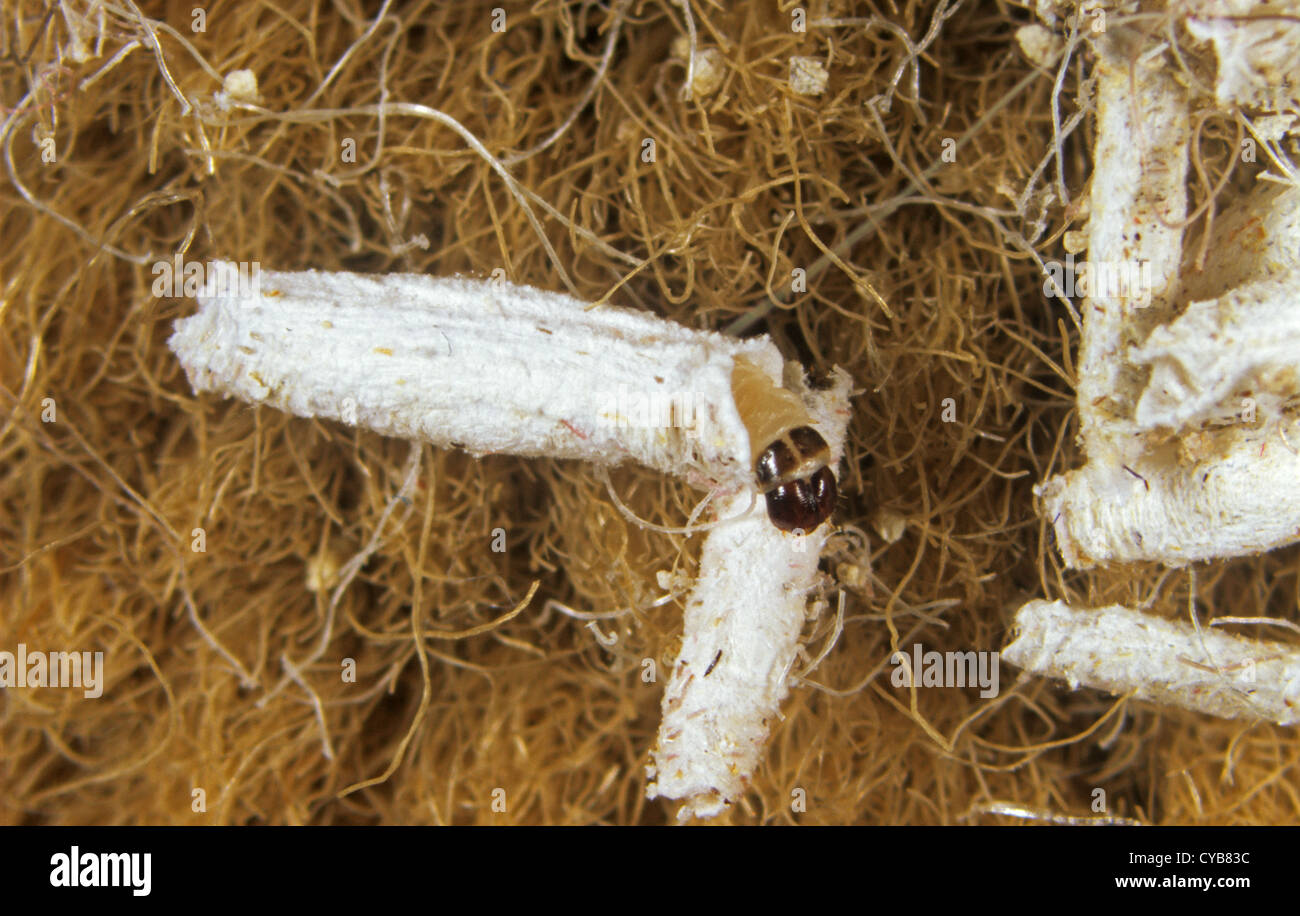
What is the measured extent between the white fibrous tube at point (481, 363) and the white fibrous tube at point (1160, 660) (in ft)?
1.55

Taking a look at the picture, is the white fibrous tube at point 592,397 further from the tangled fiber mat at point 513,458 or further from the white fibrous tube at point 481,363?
the tangled fiber mat at point 513,458

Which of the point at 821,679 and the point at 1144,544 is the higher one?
the point at 1144,544

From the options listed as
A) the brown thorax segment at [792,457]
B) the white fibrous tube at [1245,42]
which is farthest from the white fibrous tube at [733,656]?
the white fibrous tube at [1245,42]

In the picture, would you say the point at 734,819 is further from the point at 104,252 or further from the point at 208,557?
the point at 104,252

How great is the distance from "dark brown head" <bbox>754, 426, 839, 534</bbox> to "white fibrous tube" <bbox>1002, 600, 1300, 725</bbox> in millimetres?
370

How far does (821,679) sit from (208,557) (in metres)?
0.96

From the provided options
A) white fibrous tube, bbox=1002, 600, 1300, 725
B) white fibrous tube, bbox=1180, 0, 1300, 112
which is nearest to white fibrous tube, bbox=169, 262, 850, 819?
white fibrous tube, bbox=1002, 600, 1300, 725

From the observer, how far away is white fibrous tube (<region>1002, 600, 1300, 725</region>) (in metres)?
0.99

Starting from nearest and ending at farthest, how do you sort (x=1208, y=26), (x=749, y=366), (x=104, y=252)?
(x=1208, y=26)
(x=749, y=366)
(x=104, y=252)

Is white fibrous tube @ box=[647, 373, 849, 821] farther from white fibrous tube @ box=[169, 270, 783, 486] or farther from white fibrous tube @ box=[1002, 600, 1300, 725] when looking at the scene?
white fibrous tube @ box=[1002, 600, 1300, 725]

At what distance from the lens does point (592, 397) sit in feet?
3.09

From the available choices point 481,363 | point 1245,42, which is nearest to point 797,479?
point 481,363

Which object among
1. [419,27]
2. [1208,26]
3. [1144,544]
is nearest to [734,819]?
[1144,544]
